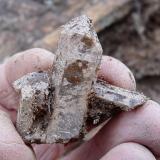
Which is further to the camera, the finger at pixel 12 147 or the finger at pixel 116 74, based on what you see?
the finger at pixel 116 74

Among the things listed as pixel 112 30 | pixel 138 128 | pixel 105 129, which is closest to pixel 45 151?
pixel 105 129

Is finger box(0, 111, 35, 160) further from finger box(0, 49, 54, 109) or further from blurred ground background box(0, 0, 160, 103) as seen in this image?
blurred ground background box(0, 0, 160, 103)

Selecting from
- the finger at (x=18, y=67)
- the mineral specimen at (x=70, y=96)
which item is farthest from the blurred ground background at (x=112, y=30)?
the mineral specimen at (x=70, y=96)

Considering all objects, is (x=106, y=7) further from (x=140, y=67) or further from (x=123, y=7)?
(x=140, y=67)

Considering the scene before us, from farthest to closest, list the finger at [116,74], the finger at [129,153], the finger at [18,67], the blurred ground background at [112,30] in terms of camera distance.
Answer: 1. the blurred ground background at [112,30]
2. the finger at [18,67]
3. the finger at [116,74]
4. the finger at [129,153]

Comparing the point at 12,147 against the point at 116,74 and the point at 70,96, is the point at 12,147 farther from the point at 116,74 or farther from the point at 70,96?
the point at 116,74

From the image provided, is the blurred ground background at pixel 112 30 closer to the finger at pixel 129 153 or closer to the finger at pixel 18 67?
the finger at pixel 18 67

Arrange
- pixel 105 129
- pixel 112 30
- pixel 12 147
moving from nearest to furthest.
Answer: pixel 12 147 → pixel 105 129 → pixel 112 30
